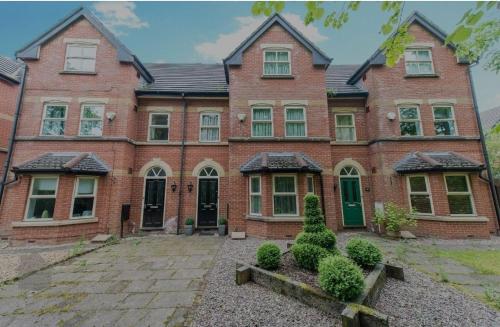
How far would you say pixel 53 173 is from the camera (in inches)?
344

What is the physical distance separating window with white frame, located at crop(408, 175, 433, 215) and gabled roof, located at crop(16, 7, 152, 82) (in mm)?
14768

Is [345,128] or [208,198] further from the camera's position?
[345,128]

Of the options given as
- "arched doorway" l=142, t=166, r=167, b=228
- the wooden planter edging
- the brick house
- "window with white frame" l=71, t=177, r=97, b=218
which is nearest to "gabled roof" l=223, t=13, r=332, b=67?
the brick house

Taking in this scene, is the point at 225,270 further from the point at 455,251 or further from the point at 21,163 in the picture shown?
the point at 21,163

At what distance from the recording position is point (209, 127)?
1149 cm

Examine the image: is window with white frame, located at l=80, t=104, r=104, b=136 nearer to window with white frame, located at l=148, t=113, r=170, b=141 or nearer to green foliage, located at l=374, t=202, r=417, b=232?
window with white frame, located at l=148, t=113, r=170, b=141

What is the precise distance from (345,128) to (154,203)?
10995 millimetres

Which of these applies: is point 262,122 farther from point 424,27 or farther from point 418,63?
point 424,27

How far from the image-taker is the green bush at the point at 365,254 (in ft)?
16.1

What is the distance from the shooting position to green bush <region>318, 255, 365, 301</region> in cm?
348

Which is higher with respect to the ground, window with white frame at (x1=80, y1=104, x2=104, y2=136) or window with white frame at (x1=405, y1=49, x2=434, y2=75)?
window with white frame at (x1=405, y1=49, x2=434, y2=75)

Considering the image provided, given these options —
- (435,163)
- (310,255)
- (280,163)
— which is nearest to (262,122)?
(280,163)

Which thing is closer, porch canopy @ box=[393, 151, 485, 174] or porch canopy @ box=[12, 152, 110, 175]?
porch canopy @ box=[12, 152, 110, 175]

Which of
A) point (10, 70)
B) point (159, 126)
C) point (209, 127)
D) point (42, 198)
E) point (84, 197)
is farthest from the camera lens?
point (10, 70)
